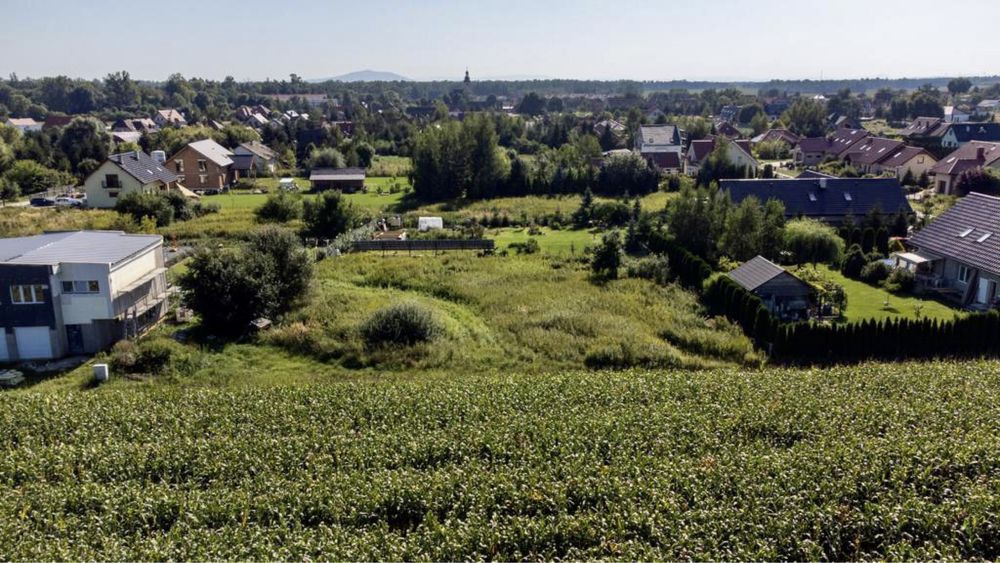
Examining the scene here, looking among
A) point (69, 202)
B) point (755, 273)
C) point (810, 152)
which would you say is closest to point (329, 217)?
point (755, 273)

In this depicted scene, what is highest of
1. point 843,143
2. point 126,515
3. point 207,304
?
point 843,143

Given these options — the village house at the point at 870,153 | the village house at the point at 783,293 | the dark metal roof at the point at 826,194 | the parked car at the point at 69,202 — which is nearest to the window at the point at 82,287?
the village house at the point at 783,293

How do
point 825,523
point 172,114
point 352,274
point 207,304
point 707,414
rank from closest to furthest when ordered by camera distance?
point 825,523
point 707,414
point 207,304
point 352,274
point 172,114

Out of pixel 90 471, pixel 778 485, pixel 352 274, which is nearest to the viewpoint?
pixel 778 485

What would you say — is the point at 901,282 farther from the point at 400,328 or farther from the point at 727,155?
the point at 727,155

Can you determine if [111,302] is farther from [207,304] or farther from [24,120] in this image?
[24,120]

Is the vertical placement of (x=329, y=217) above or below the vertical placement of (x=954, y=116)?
below

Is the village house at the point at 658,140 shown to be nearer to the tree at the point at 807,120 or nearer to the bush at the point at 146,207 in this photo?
the tree at the point at 807,120

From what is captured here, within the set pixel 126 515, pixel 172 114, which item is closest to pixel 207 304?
pixel 126 515
